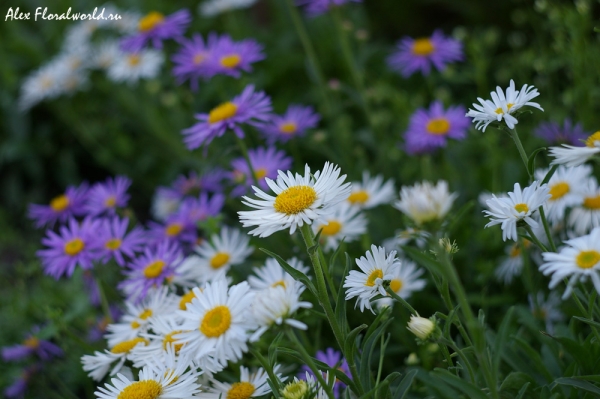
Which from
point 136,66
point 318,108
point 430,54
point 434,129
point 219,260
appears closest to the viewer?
point 219,260

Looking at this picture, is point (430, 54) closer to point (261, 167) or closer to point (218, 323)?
point (261, 167)

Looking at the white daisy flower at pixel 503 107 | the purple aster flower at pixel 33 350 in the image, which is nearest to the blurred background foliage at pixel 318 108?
the purple aster flower at pixel 33 350

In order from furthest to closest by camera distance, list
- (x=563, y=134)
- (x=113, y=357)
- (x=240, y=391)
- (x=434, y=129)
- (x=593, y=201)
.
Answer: (x=434, y=129), (x=563, y=134), (x=593, y=201), (x=113, y=357), (x=240, y=391)

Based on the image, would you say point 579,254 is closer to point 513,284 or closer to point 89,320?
point 513,284

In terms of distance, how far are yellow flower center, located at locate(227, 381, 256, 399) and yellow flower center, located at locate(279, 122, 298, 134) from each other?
1363mm

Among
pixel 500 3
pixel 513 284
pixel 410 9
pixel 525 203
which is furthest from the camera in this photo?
pixel 410 9

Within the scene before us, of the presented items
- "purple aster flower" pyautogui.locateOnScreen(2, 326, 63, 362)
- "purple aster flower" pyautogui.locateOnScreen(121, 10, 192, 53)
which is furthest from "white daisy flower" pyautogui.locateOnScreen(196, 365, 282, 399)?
"purple aster flower" pyautogui.locateOnScreen(121, 10, 192, 53)

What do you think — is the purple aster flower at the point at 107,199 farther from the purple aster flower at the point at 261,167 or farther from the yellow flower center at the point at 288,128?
the yellow flower center at the point at 288,128

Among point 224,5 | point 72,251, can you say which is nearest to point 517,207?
point 72,251

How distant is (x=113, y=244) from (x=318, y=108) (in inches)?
74.2

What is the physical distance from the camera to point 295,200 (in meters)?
1.26

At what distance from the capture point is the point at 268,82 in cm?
367

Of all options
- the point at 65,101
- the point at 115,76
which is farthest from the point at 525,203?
the point at 65,101

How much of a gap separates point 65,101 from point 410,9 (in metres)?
2.42
